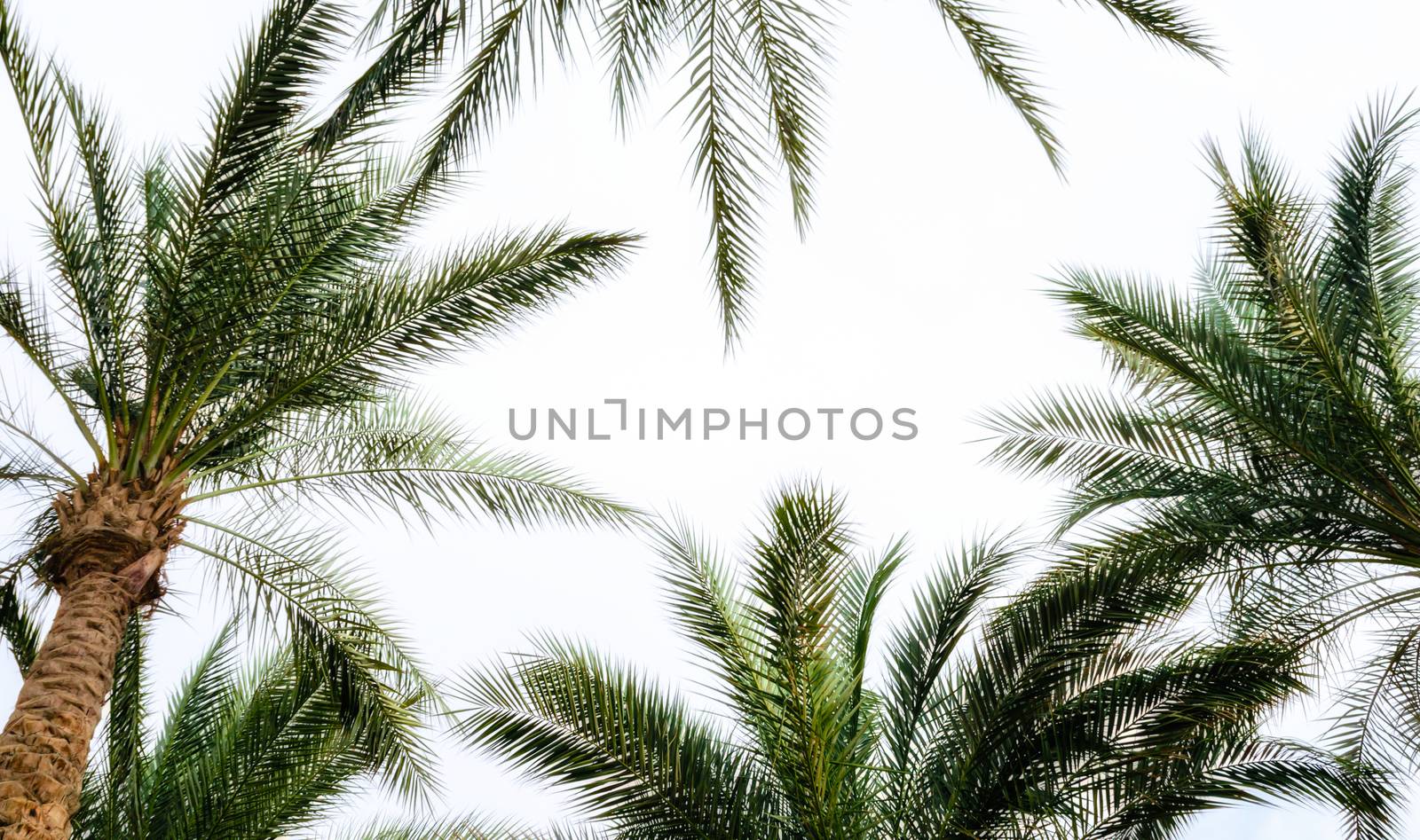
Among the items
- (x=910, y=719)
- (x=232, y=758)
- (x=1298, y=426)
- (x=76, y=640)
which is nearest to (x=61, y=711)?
(x=76, y=640)

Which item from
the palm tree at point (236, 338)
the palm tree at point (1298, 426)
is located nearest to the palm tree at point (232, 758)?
the palm tree at point (236, 338)

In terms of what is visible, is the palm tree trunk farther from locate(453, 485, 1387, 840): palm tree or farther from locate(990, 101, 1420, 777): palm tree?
locate(990, 101, 1420, 777): palm tree

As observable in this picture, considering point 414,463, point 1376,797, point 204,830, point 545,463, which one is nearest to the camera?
point 1376,797

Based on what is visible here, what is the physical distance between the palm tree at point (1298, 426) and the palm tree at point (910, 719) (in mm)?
686

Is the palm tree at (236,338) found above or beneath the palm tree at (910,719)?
above

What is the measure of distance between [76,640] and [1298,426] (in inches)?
266

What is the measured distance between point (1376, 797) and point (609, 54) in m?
5.74

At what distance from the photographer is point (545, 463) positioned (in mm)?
8477

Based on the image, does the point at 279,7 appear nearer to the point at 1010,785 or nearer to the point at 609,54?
the point at 609,54

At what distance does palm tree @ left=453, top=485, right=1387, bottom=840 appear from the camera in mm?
5934

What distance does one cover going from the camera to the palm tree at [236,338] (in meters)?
6.44

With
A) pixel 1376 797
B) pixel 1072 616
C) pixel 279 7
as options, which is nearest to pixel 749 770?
pixel 1072 616

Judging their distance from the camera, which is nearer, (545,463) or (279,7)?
(279,7)

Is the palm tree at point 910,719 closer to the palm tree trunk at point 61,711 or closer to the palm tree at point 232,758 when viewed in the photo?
the palm tree at point 232,758
